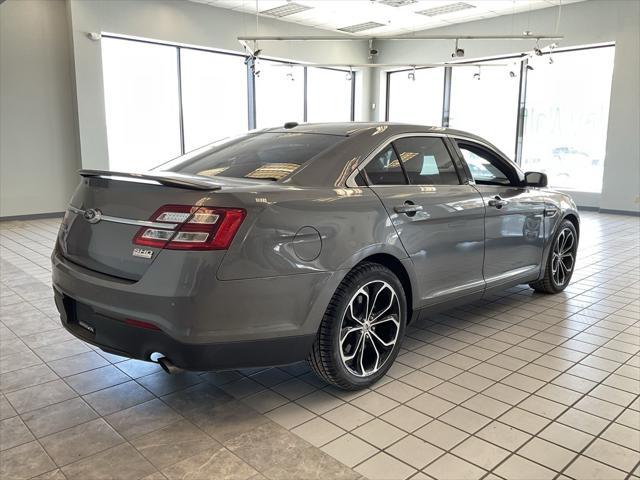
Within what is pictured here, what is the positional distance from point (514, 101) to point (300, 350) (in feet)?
36.5

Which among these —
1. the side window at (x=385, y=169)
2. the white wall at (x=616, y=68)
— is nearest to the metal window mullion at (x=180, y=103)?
the white wall at (x=616, y=68)

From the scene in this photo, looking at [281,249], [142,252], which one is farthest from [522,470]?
[142,252]

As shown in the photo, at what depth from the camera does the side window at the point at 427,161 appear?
9.66ft

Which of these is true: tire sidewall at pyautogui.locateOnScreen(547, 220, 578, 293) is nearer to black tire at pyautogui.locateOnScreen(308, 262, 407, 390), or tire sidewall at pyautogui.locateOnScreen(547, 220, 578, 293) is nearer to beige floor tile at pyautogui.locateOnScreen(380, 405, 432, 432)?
black tire at pyautogui.locateOnScreen(308, 262, 407, 390)

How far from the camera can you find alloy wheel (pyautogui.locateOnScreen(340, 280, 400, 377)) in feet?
8.30

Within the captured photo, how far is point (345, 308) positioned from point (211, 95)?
9.70 metres

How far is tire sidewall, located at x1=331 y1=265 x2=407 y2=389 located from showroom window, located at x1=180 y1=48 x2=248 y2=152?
866cm

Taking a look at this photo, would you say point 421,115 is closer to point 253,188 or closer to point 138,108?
point 138,108

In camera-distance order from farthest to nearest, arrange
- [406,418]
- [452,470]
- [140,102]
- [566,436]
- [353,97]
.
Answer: [353,97] → [140,102] → [406,418] → [566,436] → [452,470]

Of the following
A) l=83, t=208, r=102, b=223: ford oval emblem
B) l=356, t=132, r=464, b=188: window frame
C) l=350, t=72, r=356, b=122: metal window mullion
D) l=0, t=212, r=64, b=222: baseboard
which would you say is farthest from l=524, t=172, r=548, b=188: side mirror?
l=350, t=72, r=356, b=122: metal window mullion

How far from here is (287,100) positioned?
12781 millimetres

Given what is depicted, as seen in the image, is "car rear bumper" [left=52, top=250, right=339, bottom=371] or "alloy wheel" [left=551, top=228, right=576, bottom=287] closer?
"car rear bumper" [left=52, top=250, right=339, bottom=371]

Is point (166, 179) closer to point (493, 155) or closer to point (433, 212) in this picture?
point (433, 212)

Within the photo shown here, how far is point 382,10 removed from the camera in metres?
10.6
